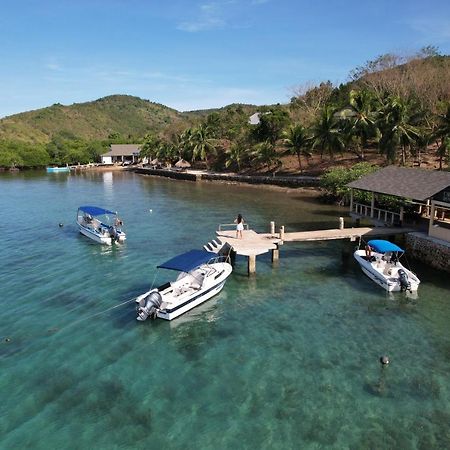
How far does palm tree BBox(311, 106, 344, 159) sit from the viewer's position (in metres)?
57.9

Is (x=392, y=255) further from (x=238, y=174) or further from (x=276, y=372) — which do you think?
(x=238, y=174)

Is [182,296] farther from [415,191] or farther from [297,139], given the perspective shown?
[297,139]

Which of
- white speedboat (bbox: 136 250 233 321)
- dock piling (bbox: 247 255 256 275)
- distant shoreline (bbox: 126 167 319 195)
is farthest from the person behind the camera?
distant shoreline (bbox: 126 167 319 195)

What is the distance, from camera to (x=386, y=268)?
902 inches

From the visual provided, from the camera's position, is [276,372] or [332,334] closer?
[276,372]

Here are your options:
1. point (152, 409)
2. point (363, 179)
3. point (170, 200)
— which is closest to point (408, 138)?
point (363, 179)

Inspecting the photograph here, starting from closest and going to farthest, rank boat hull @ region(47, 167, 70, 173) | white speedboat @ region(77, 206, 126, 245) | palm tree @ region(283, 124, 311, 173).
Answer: white speedboat @ region(77, 206, 126, 245)
palm tree @ region(283, 124, 311, 173)
boat hull @ region(47, 167, 70, 173)

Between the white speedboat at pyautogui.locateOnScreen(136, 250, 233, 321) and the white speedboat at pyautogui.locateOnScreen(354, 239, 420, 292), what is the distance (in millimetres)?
7916

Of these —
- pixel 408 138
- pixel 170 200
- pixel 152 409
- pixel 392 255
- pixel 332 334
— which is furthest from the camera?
pixel 170 200

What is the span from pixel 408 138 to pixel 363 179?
22.4 meters

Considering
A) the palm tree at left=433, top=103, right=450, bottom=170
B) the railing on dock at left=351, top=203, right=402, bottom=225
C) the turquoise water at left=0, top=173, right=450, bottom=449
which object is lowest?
the turquoise water at left=0, top=173, right=450, bottom=449

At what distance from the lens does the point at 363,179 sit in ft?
107

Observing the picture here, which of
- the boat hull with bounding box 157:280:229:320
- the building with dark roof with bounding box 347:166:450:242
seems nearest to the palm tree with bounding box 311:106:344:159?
the building with dark roof with bounding box 347:166:450:242

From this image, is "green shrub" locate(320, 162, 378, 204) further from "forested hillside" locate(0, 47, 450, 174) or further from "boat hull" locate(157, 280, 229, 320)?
"boat hull" locate(157, 280, 229, 320)
